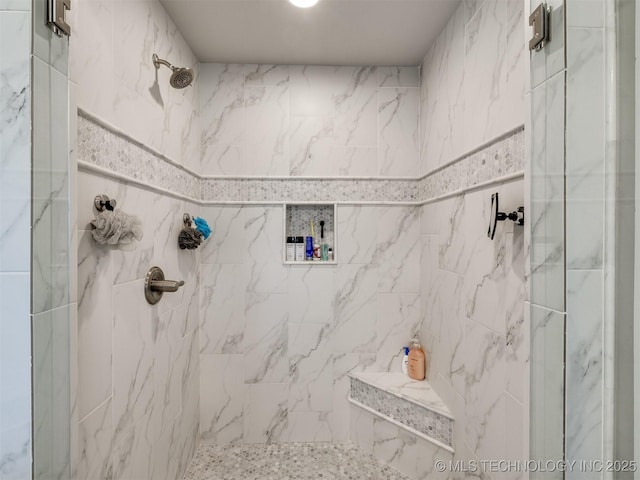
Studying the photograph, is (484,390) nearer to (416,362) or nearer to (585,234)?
(416,362)

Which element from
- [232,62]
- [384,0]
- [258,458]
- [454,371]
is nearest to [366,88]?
[384,0]

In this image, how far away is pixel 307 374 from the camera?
2092 mm

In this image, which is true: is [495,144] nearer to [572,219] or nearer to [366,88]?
[572,219]

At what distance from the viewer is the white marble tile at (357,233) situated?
212cm

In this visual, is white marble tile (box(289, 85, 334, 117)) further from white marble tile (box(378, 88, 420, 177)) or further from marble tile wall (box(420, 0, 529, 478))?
marble tile wall (box(420, 0, 529, 478))

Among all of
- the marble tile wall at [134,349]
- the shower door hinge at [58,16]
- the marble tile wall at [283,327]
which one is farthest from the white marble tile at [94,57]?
the marble tile wall at [283,327]

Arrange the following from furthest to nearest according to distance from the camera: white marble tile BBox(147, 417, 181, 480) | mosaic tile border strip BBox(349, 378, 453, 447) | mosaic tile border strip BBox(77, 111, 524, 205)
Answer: mosaic tile border strip BBox(349, 378, 453, 447) < white marble tile BBox(147, 417, 181, 480) < mosaic tile border strip BBox(77, 111, 524, 205)

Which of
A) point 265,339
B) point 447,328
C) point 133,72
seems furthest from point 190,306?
point 447,328

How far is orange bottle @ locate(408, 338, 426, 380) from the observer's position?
199 centimetres

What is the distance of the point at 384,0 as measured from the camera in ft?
4.99

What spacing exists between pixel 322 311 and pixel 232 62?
67.5 inches

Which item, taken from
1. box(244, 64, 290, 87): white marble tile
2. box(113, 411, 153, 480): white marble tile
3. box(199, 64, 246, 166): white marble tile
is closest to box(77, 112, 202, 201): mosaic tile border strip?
box(199, 64, 246, 166): white marble tile

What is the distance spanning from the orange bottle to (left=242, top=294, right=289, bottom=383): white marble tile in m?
0.80

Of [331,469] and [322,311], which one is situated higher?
[322,311]
